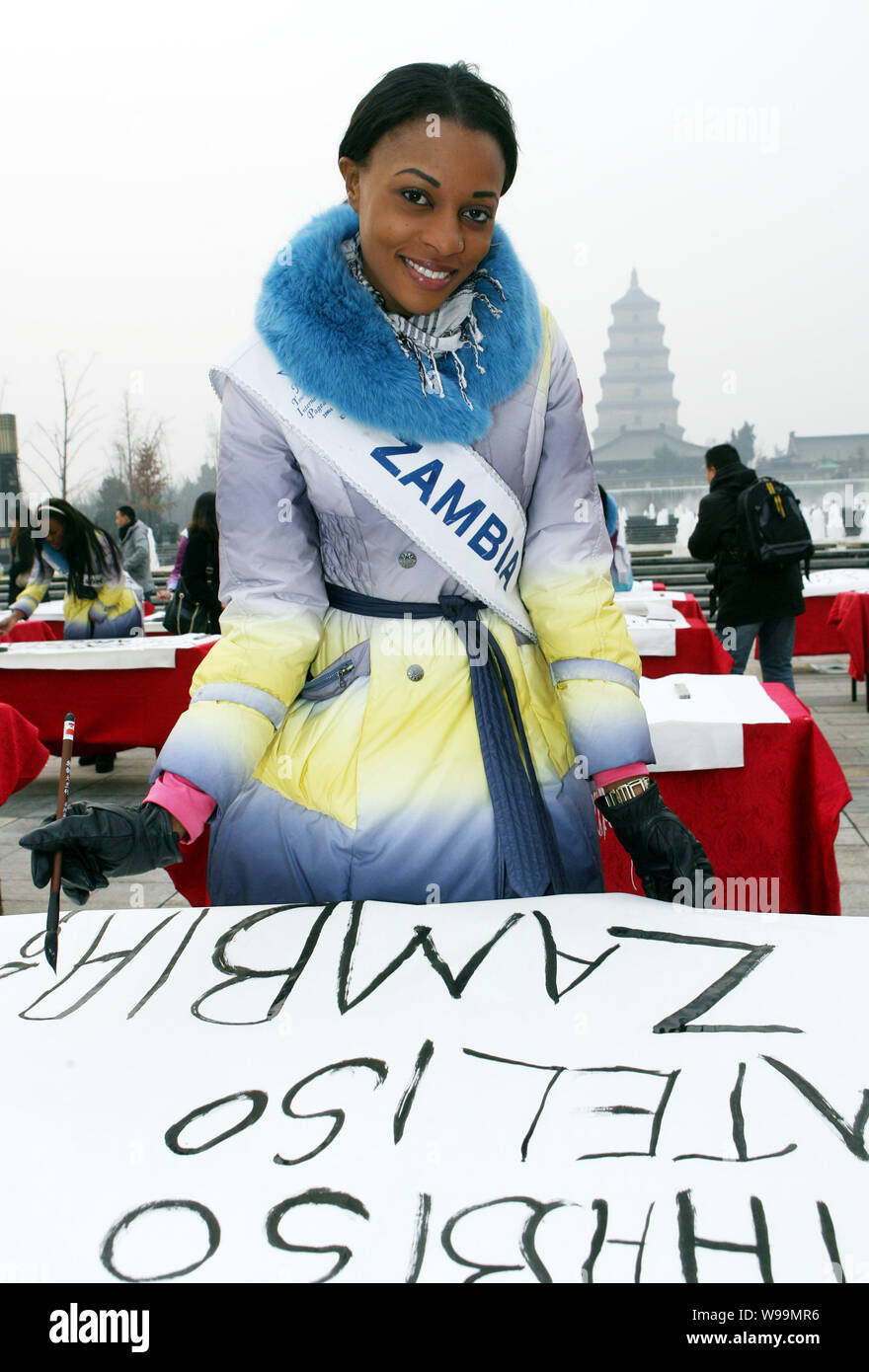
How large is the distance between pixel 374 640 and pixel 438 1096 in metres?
0.60

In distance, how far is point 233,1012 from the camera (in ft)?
4.22

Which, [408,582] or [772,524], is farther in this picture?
[772,524]

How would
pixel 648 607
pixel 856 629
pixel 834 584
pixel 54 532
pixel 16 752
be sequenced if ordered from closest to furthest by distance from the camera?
pixel 16 752, pixel 648 607, pixel 54 532, pixel 856 629, pixel 834 584

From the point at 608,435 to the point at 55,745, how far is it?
7650cm

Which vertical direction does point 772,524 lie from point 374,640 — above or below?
above

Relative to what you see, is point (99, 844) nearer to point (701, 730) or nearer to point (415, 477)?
point (415, 477)

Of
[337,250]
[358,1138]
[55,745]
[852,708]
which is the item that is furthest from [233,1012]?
[852,708]

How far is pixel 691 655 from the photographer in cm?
537

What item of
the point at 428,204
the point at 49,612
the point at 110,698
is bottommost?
the point at 110,698

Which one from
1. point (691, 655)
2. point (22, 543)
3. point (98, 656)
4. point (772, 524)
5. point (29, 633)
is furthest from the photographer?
point (29, 633)

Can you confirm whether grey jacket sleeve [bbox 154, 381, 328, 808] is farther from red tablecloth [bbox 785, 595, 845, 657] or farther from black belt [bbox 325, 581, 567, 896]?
red tablecloth [bbox 785, 595, 845, 657]

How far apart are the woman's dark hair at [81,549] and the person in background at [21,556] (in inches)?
4.4

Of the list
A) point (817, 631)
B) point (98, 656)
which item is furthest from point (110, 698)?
point (817, 631)
